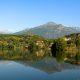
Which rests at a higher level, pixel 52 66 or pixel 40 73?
pixel 40 73

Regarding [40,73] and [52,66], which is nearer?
[40,73]

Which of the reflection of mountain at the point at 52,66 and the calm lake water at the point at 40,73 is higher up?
the calm lake water at the point at 40,73

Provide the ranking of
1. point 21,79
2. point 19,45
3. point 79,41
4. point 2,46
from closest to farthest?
1. point 21,79
2. point 79,41
3. point 2,46
4. point 19,45

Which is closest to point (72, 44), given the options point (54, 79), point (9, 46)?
point (9, 46)

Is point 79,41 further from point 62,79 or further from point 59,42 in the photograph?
point 62,79

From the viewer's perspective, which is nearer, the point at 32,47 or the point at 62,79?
the point at 62,79

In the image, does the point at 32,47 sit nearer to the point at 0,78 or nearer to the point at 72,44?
the point at 72,44

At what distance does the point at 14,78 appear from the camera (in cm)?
4347

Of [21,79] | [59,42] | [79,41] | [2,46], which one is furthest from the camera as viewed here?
[2,46]

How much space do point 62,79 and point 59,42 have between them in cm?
8766

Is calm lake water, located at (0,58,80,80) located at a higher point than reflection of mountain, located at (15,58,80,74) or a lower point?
higher

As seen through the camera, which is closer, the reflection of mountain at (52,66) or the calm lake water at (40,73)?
the calm lake water at (40,73)

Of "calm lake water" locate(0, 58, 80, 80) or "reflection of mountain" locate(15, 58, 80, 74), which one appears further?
"reflection of mountain" locate(15, 58, 80, 74)

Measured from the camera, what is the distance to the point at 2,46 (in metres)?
160
